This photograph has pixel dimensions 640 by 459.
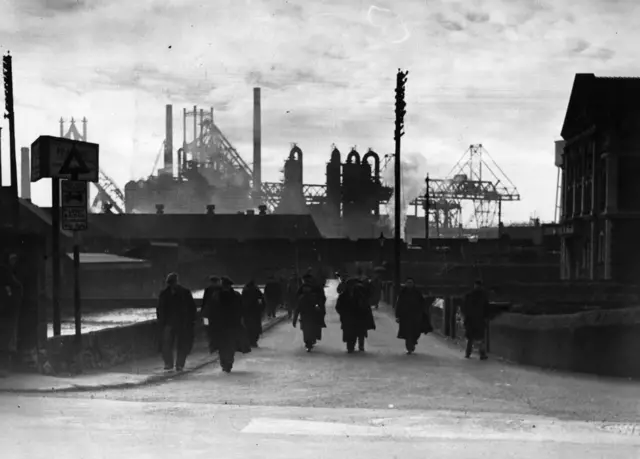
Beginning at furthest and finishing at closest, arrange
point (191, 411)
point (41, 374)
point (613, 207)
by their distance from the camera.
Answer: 1. point (613, 207)
2. point (41, 374)
3. point (191, 411)

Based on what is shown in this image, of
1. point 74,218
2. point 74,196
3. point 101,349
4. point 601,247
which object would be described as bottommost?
point 101,349

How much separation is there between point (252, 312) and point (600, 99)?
33.2m

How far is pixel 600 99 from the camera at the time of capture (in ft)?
162

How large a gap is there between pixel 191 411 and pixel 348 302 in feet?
35.5

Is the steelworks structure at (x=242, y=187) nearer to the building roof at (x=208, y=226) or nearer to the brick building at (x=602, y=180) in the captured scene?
the building roof at (x=208, y=226)

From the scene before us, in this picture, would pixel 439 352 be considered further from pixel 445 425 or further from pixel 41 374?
pixel 445 425

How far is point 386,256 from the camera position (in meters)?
84.4

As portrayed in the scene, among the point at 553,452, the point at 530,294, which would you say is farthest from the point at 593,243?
the point at 553,452

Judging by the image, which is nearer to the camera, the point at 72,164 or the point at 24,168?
the point at 72,164

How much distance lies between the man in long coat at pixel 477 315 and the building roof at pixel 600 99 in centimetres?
2981

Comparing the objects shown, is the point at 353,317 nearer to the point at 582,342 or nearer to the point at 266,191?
the point at 582,342

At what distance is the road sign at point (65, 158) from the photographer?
14.3 metres

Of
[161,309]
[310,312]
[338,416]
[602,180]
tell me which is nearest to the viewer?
[338,416]

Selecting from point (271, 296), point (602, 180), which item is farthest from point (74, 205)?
point (602, 180)
